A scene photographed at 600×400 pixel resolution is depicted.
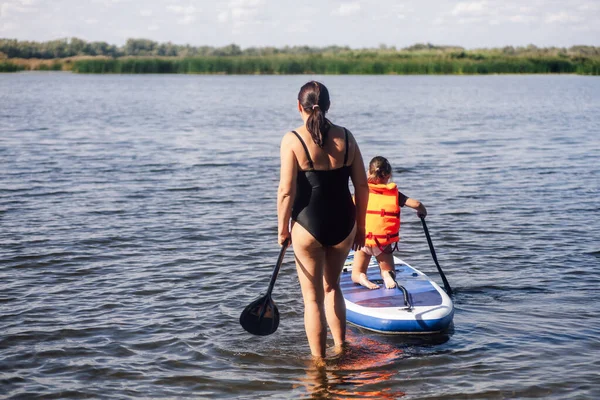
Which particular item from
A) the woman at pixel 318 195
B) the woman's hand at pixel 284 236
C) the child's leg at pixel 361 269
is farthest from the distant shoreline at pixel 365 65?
the woman's hand at pixel 284 236

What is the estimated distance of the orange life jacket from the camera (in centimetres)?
695

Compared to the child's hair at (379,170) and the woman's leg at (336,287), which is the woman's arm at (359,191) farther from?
the child's hair at (379,170)

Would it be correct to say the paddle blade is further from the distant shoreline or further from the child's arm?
the distant shoreline

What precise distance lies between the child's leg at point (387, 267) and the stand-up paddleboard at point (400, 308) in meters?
0.06

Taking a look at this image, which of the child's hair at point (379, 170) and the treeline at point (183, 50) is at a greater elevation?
the treeline at point (183, 50)

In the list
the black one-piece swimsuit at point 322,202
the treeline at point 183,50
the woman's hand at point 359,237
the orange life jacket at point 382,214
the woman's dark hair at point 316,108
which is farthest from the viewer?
the treeline at point 183,50

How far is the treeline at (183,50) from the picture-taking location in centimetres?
8095

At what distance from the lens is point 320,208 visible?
17.3ft

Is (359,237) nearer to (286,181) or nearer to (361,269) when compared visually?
(286,181)

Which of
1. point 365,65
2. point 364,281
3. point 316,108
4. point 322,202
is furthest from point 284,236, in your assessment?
point 365,65

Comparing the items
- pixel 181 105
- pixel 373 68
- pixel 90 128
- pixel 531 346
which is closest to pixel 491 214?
pixel 531 346

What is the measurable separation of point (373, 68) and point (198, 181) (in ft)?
169

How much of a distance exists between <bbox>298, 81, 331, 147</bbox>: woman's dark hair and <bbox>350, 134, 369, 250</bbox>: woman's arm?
0.92 ft

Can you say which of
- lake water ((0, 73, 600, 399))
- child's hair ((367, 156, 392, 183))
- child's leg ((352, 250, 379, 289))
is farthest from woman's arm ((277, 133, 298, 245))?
child's leg ((352, 250, 379, 289))
